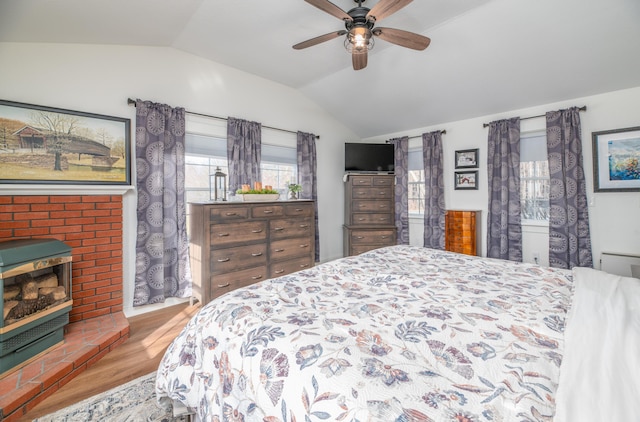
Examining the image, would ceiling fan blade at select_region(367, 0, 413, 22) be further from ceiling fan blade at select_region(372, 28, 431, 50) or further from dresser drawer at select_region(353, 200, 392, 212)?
dresser drawer at select_region(353, 200, 392, 212)

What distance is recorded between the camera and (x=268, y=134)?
406 cm

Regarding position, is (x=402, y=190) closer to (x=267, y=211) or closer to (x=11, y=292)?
(x=267, y=211)

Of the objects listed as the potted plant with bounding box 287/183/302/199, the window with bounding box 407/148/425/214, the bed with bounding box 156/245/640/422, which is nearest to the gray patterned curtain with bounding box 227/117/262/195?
the potted plant with bounding box 287/183/302/199

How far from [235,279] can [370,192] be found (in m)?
2.61

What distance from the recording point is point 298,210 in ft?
Result: 12.0

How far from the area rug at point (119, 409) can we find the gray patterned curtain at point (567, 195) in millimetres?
4214

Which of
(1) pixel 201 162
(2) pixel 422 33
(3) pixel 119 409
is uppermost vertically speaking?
(2) pixel 422 33

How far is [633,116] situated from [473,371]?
13.2 ft

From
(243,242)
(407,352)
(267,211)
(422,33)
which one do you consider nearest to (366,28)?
(422,33)

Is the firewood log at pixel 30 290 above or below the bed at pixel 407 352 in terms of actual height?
below

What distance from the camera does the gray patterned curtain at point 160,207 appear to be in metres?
2.88

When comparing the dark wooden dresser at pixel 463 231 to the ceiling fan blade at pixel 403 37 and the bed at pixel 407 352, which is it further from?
the ceiling fan blade at pixel 403 37

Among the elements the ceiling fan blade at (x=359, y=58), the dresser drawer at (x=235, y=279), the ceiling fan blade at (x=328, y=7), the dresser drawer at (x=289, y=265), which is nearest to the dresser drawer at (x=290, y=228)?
the dresser drawer at (x=289, y=265)

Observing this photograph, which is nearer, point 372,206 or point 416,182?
point 372,206
